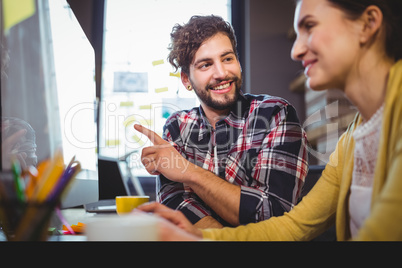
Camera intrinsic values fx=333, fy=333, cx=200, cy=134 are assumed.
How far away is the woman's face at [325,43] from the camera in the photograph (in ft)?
1.38

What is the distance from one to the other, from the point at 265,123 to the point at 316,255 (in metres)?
0.64

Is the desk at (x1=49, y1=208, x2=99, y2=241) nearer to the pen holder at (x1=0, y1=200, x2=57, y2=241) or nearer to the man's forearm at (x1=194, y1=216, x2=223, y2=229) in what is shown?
the pen holder at (x1=0, y1=200, x2=57, y2=241)

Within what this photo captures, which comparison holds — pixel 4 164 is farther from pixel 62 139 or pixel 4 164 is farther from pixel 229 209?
pixel 229 209

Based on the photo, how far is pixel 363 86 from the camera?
444mm

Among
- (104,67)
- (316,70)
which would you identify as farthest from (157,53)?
(316,70)

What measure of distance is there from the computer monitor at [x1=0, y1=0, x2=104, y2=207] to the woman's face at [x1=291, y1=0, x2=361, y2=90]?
0.37 m

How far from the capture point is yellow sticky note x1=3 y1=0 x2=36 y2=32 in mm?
422

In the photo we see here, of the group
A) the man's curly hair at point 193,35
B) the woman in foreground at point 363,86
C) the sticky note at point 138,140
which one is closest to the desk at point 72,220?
the woman in foreground at point 363,86

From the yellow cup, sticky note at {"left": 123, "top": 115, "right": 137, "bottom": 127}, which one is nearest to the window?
sticky note at {"left": 123, "top": 115, "right": 137, "bottom": 127}

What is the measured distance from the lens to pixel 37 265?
301 mm

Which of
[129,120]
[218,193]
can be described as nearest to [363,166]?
[218,193]

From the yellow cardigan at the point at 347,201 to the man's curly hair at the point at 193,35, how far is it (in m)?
0.51

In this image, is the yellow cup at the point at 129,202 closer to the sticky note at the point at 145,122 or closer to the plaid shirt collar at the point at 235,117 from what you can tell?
the sticky note at the point at 145,122

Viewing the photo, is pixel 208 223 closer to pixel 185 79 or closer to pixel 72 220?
pixel 72 220
